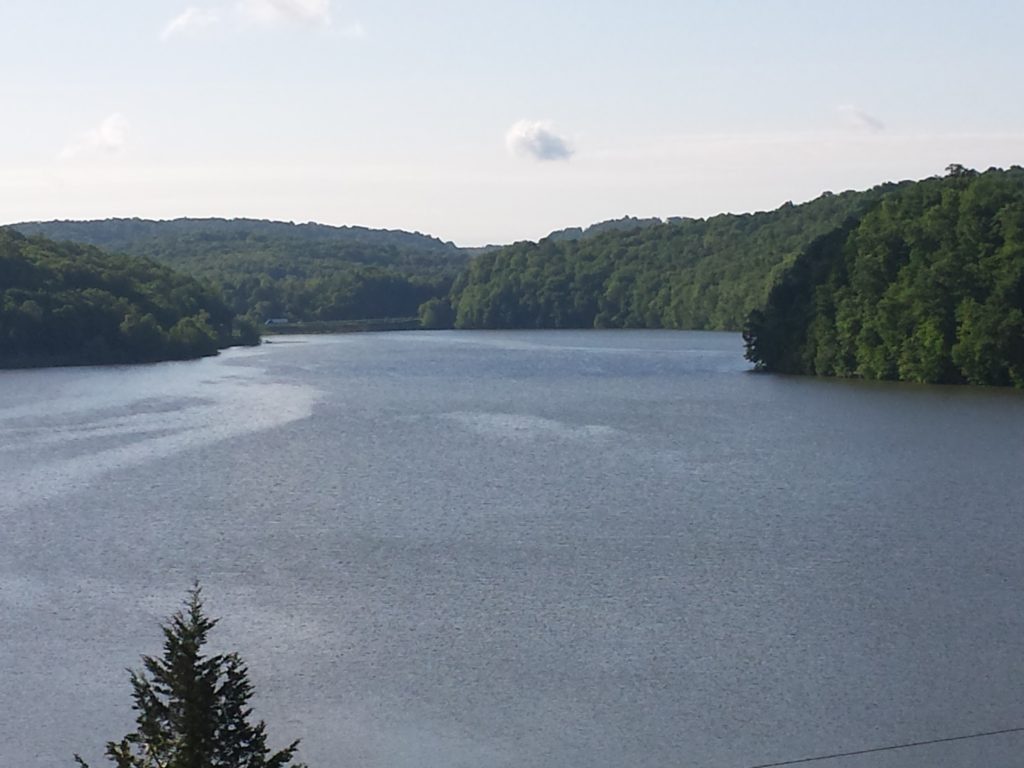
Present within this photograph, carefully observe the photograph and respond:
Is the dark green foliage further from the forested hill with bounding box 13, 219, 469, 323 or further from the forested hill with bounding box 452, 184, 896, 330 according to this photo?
the forested hill with bounding box 13, 219, 469, 323

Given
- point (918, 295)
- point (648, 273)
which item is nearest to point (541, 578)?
point (918, 295)

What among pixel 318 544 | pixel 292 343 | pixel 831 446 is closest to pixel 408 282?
pixel 292 343

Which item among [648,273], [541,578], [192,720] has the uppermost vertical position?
[648,273]

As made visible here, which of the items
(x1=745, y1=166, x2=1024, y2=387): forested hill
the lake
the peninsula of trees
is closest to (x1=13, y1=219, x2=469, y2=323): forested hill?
the peninsula of trees

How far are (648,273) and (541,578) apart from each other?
361 feet

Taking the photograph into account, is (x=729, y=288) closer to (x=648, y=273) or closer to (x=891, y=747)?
(x=648, y=273)

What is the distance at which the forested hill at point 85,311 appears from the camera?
273 ft

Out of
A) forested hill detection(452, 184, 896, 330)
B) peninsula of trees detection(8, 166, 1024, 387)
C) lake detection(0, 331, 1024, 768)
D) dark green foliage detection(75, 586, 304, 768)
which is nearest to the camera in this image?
dark green foliage detection(75, 586, 304, 768)

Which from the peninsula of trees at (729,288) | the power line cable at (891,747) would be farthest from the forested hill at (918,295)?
the power line cable at (891,747)

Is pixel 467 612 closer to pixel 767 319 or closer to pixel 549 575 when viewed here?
pixel 549 575

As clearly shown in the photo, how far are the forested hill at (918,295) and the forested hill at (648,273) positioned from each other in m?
42.0

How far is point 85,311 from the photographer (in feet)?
282

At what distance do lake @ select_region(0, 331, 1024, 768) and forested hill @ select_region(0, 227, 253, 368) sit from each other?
32.8 m

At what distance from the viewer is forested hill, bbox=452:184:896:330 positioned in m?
121
